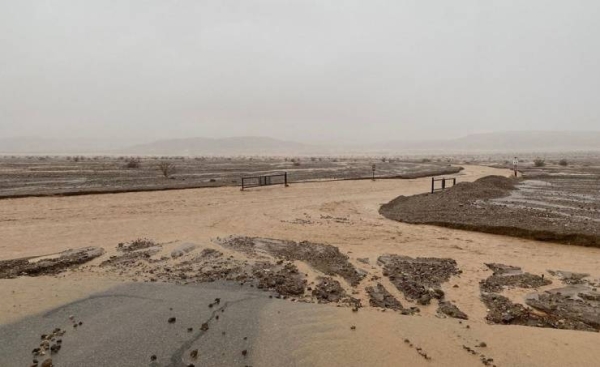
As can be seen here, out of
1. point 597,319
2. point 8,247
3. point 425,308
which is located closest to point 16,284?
point 8,247

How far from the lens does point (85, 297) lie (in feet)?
23.9

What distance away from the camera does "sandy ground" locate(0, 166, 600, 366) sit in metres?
5.38

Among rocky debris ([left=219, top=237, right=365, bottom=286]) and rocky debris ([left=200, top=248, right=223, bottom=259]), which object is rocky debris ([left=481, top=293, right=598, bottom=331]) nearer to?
rocky debris ([left=219, top=237, right=365, bottom=286])

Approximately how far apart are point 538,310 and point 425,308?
206 cm

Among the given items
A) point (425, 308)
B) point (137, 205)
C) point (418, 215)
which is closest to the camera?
point (425, 308)

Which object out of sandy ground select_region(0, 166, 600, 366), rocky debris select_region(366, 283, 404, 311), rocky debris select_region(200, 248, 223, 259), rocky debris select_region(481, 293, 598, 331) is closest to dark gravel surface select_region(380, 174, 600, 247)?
sandy ground select_region(0, 166, 600, 366)

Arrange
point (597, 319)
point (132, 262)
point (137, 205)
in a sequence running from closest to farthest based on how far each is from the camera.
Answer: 1. point (597, 319)
2. point (132, 262)
3. point (137, 205)

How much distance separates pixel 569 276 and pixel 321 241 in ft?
21.7

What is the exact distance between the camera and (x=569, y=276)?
834 centimetres

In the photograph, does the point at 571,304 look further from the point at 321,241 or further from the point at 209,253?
the point at 209,253

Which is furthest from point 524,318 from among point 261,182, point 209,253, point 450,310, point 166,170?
point 166,170

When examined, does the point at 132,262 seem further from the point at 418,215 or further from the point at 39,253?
the point at 418,215

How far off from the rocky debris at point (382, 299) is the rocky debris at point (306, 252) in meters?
0.52

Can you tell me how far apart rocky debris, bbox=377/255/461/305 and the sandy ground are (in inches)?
10.8
